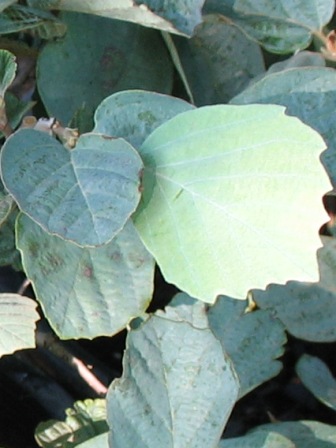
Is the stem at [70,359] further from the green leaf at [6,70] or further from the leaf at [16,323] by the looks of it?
the green leaf at [6,70]

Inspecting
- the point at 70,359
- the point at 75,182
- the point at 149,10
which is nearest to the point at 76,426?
the point at 70,359

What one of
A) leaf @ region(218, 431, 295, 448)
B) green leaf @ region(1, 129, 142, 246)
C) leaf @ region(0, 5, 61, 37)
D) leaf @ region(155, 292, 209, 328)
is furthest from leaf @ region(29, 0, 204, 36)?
leaf @ region(218, 431, 295, 448)

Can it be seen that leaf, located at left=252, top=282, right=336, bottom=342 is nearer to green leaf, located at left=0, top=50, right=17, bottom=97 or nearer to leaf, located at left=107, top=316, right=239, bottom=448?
leaf, located at left=107, top=316, right=239, bottom=448

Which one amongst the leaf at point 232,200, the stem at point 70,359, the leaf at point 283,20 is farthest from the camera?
the stem at point 70,359

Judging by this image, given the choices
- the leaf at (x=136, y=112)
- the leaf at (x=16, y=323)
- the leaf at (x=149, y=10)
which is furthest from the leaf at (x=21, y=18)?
the leaf at (x=16, y=323)

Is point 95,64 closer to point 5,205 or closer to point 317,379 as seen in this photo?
point 5,205

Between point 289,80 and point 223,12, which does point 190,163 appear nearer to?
point 289,80

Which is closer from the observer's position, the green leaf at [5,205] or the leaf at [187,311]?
the green leaf at [5,205]
